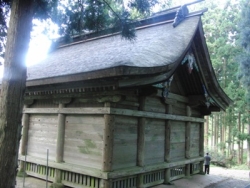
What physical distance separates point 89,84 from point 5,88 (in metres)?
2.02

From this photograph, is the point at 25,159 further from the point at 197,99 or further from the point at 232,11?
the point at 232,11

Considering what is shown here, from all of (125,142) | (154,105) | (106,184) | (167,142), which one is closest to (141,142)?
(125,142)

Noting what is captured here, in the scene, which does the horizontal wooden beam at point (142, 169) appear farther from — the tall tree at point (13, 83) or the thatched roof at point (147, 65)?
the tall tree at point (13, 83)

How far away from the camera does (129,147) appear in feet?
21.4

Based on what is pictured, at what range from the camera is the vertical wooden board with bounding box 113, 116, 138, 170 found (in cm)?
611

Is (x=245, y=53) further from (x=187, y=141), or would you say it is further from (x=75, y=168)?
(x=75, y=168)

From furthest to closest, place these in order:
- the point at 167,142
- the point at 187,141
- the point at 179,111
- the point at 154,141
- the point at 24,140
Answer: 1. the point at 187,141
2. the point at 179,111
3. the point at 24,140
4. the point at 167,142
5. the point at 154,141

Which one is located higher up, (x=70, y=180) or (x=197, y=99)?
(x=197, y=99)

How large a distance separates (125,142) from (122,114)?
0.79 meters

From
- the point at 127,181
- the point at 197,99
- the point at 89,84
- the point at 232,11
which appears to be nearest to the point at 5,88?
the point at 89,84

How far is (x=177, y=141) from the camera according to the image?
8.71m

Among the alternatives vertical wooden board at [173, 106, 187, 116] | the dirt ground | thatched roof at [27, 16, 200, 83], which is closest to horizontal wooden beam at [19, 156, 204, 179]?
the dirt ground

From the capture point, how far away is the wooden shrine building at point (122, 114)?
575cm

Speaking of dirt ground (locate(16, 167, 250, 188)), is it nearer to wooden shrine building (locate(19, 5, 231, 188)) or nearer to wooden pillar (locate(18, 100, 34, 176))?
wooden shrine building (locate(19, 5, 231, 188))
